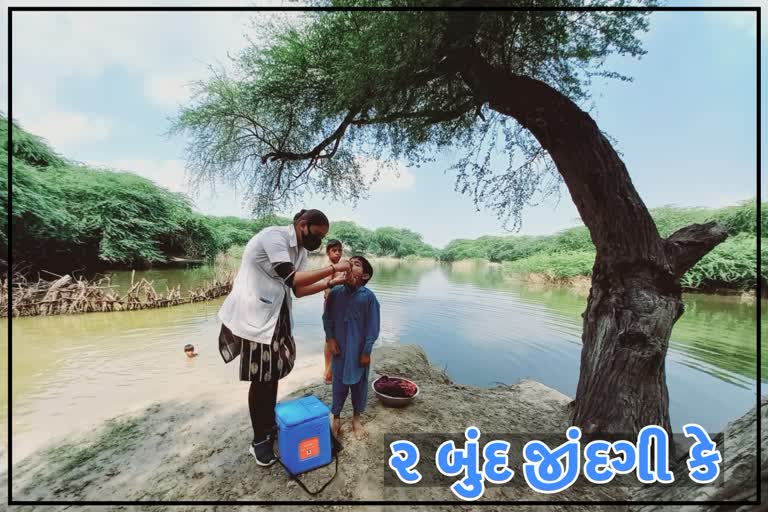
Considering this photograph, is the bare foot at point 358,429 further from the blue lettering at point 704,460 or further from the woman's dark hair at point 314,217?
the blue lettering at point 704,460

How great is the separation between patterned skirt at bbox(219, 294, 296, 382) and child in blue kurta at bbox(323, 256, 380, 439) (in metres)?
0.44

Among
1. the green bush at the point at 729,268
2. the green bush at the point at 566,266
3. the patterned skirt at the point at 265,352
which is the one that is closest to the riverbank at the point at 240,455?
the patterned skirt at the point at 265,352

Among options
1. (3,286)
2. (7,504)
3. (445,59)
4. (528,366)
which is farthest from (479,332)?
(3,286)

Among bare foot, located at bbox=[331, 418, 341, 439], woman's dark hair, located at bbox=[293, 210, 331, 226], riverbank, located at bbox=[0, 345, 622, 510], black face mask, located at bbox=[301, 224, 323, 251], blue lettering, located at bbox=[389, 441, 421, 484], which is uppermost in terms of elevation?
woman's dark hair, located at bbox=[293, 210, 331, 226]

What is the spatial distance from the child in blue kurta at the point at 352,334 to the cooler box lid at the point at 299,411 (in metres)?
0.34

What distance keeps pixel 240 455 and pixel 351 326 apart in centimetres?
138

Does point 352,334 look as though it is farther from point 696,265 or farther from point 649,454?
point 696,265

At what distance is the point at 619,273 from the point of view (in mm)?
2570

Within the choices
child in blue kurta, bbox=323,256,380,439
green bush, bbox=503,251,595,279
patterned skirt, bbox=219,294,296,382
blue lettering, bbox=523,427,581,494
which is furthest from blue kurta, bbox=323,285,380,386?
green bush, bbox=503,251,595,279

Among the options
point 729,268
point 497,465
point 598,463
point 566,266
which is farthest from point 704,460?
point 566,266

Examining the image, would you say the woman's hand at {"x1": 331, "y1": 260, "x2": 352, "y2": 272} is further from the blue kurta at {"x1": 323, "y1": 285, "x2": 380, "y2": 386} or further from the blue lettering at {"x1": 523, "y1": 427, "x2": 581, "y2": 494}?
the blue lettering at {"x1": 523, "y1": 427, "x2": 581, "y2": 494}

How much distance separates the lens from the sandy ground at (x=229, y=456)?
2111mm

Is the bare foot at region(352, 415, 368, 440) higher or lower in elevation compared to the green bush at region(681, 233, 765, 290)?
lower

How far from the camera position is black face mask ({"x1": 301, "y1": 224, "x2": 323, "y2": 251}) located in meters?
2.18
